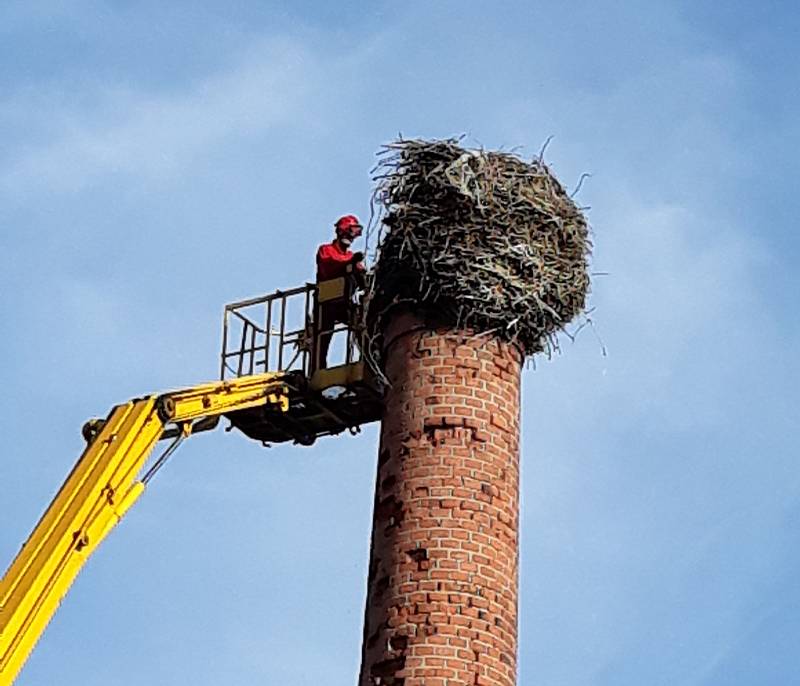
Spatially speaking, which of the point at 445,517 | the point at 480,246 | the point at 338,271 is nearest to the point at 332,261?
the point at 338,271

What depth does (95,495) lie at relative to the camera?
18.0 m

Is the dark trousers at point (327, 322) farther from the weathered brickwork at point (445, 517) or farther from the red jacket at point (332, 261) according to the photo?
the weathered brickwork at point (445, 517)

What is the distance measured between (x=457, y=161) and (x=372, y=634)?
13.8 feet

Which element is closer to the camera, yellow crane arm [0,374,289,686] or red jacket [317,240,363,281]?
yellow crane arm [0,374,289,686]

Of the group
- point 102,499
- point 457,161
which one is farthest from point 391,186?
point 102,499

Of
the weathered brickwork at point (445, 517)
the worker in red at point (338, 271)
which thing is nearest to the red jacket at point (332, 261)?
the worker in red at point (338, 271)

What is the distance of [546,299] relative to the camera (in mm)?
17781

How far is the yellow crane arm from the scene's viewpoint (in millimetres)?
17062

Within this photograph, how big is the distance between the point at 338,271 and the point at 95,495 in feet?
10.1

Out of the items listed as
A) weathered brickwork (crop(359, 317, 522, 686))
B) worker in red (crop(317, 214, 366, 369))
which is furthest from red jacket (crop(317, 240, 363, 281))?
weathered brickwork (crop(359, 317, 522, 686))

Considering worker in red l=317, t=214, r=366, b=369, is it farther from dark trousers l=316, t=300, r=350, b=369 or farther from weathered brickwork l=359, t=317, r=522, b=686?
weathered brickwork l=359, t=317, r=522, b=686

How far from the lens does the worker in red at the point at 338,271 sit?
19.1 meters

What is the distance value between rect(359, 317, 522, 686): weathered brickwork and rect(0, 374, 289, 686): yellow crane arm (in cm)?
209

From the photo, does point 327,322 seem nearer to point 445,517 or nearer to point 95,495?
point 95,495
